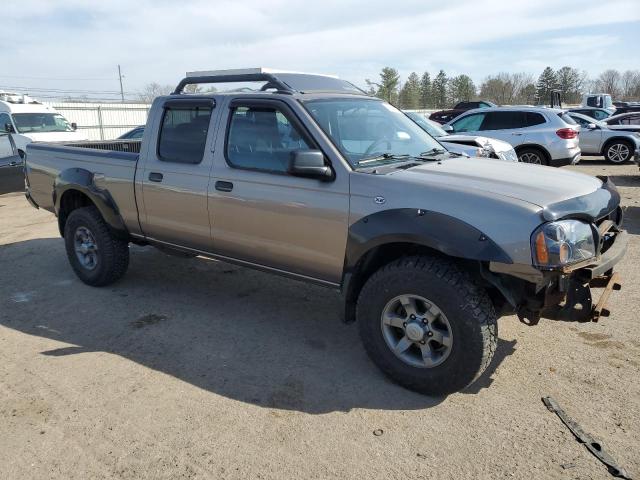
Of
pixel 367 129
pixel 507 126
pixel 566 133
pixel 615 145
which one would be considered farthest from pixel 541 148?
pixel 367 129

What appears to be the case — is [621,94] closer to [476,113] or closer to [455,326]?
[476,113]

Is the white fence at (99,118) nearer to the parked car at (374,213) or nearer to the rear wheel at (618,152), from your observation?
the rear wheel at (618,152)

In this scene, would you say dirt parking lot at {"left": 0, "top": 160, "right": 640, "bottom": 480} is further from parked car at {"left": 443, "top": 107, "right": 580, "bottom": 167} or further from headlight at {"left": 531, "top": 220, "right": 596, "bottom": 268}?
parked car at {"left": 443, "top": 107, "right": 580, "bottom": 167}

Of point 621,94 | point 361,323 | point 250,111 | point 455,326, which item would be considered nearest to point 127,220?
point 250,111

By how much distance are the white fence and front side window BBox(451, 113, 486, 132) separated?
15045 millimetres

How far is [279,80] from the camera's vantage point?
4367 millimetres

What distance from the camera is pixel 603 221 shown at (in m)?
3.74

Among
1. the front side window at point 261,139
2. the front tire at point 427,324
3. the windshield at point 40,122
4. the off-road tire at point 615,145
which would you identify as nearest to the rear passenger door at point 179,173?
the front side window at point 261,139

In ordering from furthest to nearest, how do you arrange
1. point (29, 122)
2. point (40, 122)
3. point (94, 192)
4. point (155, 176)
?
point (40, 122), point (29, 122), point (94, 192), point (155, 176)

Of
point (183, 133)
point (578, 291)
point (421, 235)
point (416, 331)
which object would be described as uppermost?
point (183, 133)

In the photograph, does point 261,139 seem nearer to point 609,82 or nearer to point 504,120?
point 504,120

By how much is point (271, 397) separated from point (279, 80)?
2.45 m

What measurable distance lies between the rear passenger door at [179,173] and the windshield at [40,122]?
11193 mm

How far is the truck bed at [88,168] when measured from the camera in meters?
5.16
